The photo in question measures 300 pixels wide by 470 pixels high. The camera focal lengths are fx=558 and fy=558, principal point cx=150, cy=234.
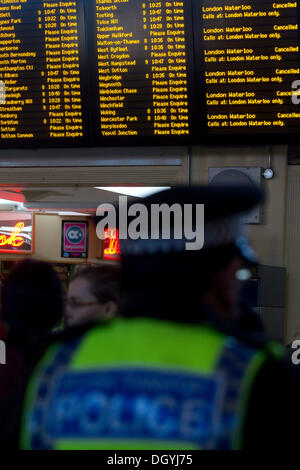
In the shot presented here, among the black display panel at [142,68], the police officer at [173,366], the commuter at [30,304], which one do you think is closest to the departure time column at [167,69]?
the black display panel at [142,68]

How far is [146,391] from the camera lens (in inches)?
39.2

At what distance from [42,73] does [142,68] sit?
0.61 m

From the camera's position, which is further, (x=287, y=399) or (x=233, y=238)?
(x=233, y=238)

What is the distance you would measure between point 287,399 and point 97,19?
274 cm

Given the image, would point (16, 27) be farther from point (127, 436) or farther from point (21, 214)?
point (21, 214)

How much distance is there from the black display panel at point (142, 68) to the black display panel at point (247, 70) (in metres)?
0.09

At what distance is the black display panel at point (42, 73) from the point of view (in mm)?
3244

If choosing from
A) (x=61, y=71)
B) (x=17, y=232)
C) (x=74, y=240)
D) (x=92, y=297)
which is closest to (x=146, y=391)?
(x=92, y=297)

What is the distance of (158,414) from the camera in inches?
38.6

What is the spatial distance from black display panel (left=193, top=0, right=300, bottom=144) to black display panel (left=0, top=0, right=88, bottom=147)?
0.71 metres

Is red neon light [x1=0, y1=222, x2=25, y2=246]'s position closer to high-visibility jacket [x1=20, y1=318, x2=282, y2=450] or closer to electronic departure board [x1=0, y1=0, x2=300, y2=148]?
electronic departure board [x1=0, y1=0, x2=300, y2=148]

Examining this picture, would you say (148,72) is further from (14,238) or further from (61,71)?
(14,238)

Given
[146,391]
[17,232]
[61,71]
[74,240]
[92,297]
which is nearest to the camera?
[146,391]
